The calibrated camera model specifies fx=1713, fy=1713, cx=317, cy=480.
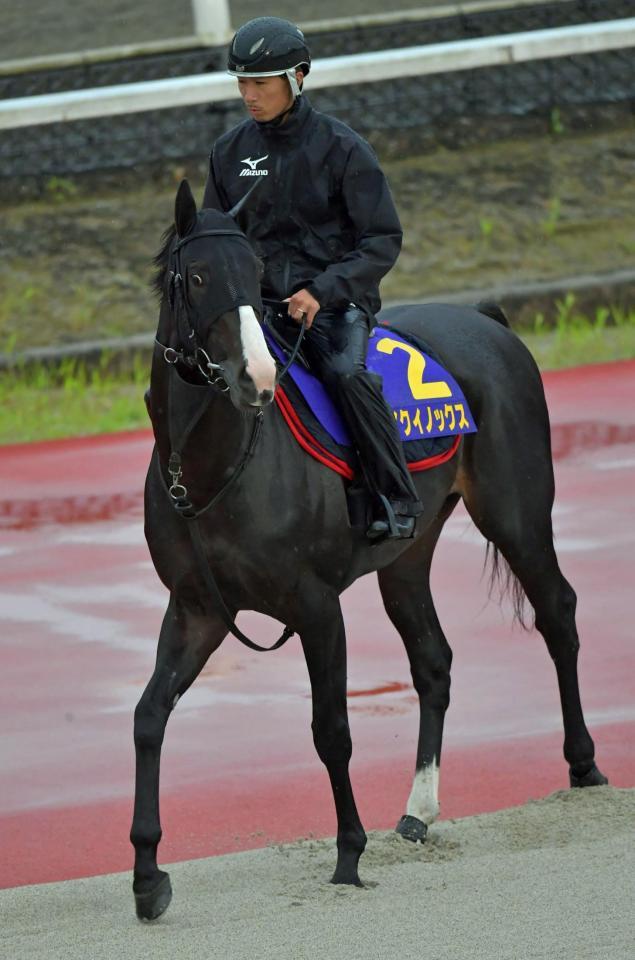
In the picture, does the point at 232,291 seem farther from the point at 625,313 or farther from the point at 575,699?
the point at 625,313

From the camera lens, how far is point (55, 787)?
6.96 metres

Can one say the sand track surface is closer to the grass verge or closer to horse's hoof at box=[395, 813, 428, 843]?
horse's hoof at box=[395, 813, 428, 843]

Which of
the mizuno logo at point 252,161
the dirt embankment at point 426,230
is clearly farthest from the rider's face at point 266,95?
the dirt embankment at point 426,230

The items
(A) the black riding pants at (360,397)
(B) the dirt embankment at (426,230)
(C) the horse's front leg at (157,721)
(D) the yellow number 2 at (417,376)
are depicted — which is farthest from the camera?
(B) the dirt embankment at (426,230)

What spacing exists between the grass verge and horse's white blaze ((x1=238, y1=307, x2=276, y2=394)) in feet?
31.9

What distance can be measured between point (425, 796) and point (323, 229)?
2.12 meters

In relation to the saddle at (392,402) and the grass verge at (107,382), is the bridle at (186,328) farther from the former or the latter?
the grass verge at (107,382)

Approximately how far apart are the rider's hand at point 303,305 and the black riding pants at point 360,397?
0.74 feet

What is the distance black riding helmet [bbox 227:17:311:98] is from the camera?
215 inches

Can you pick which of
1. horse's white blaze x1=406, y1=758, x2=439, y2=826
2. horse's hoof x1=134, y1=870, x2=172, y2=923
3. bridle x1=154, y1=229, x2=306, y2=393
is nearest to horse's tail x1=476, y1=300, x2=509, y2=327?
horse's white blaze x1=406, y1=758, x2=439, y2=826

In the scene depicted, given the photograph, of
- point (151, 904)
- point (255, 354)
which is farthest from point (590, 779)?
point (255, 354)

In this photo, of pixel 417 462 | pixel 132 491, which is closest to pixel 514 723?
pixel 417 462

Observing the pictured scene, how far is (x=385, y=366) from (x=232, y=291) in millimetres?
1368

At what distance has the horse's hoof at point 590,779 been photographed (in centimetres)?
658
